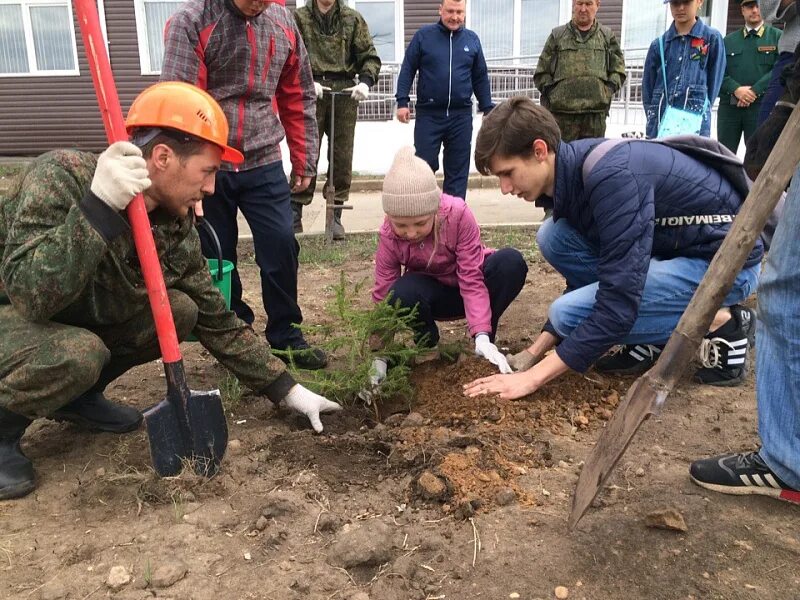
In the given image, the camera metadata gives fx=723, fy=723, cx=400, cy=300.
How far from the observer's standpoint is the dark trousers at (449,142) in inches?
266

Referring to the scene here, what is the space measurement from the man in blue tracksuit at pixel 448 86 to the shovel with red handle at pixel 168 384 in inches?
179

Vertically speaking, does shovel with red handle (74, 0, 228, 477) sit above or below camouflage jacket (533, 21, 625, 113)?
below

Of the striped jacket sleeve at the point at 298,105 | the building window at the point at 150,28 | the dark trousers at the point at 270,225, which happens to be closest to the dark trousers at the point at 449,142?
the striped jacket sleeve at the point at 298,105

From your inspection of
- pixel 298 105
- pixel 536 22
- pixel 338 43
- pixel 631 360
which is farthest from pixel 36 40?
pixel 631 360

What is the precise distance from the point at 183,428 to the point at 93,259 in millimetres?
654

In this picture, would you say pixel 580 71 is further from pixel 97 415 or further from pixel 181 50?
pixel 97 415

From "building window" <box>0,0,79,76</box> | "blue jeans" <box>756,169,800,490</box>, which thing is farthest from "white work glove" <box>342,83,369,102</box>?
"building window" <box>0,0,79,76</box>

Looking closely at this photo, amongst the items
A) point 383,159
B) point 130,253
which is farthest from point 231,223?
point 383,159

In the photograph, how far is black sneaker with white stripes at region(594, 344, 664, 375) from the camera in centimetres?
338

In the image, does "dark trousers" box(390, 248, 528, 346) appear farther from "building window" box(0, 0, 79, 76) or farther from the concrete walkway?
"building window" box(0, 0, 79, 76)

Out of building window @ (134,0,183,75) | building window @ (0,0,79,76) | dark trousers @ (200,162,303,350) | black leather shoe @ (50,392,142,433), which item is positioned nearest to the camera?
black leather shoe @ (50,392,142,433)

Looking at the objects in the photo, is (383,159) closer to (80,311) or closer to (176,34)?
(176,34)

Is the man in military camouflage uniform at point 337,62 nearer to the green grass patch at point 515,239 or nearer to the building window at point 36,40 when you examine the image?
the green grass patch at point 515,239

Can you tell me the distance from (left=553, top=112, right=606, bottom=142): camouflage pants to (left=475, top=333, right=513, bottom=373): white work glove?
4.08m
